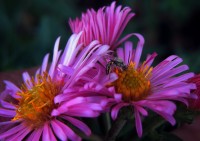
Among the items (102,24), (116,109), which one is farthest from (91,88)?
(102,24)

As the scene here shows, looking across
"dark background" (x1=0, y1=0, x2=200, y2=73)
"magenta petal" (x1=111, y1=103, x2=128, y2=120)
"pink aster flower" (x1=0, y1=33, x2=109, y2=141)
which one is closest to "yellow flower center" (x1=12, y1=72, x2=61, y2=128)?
"pink aster flower" (x1=0, y1=33, x2=109, y2=141)

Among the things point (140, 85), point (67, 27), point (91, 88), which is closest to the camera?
point (91, 88)

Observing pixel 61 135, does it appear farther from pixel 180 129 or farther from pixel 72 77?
pixel 180 129

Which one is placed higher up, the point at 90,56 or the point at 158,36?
the point at 158,36

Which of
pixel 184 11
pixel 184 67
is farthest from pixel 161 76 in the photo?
pixel 184 11

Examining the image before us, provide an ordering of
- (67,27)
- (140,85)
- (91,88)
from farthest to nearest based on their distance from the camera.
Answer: (67,27) → (140,85) → (91,88)

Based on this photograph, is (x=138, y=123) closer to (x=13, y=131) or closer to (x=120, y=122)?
(x=120, y=122)

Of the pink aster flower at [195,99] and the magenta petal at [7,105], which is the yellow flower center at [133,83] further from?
the magenta petal at [7,105]

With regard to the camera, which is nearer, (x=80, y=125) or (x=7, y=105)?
(x=80, y=125)
